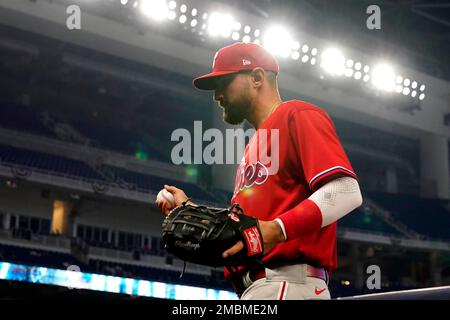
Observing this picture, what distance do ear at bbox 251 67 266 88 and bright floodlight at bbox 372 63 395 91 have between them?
62.9ft

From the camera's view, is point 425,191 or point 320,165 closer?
point 320,165

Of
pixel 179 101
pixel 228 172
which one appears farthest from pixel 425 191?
pixel 179 101

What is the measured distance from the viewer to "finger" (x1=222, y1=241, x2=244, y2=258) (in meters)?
1.60

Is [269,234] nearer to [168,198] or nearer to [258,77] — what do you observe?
[168,198]

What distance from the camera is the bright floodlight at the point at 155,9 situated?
56.1 feet

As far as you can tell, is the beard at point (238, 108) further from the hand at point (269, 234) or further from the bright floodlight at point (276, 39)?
the bright floodlight at point (276, 39)

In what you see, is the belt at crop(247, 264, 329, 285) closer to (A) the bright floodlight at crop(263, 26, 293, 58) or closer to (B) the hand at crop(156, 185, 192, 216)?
(B) the hand at crop(156, 185, 192, 216)

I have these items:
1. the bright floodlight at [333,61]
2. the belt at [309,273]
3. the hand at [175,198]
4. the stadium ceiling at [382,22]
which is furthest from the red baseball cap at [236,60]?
the bright floodlight at [333,61]

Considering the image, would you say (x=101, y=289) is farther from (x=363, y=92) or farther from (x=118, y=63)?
(x=363, y=92)

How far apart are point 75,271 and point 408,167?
1691 cm

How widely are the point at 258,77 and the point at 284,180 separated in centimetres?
34

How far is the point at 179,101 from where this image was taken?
23781 mm

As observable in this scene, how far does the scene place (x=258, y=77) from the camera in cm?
204

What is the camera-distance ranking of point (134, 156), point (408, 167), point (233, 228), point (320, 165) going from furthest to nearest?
point (408, 167), point (134, 156), point (320, 165), point (233, 228)
